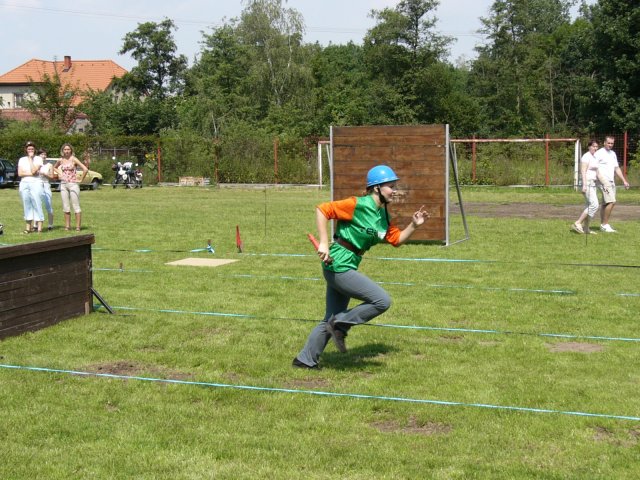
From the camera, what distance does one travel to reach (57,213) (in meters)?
23.5

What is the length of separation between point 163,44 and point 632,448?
247ft

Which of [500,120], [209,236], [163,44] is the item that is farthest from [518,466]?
[163,44]

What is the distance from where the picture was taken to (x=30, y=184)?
17422mm

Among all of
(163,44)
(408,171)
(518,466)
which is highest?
(163,44)

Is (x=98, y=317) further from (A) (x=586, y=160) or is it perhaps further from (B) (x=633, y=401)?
(A) (x=586, y=160)

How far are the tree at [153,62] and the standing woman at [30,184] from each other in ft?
197

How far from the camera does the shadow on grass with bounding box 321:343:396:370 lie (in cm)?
724

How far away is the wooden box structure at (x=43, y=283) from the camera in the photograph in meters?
8.09

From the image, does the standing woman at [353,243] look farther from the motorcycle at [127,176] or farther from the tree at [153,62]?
the tree at [153,62]

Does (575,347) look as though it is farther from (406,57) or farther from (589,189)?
(406,57)

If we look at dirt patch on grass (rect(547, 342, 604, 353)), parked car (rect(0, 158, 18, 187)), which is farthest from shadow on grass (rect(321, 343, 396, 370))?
parked car (rect(0, 158, 18, 187))

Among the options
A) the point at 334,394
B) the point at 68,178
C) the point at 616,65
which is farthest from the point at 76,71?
the point at 334,394

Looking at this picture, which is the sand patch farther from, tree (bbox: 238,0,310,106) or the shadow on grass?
tree (bbox: 238,0,310,106)

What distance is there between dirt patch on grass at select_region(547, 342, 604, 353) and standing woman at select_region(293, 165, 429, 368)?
189cm
